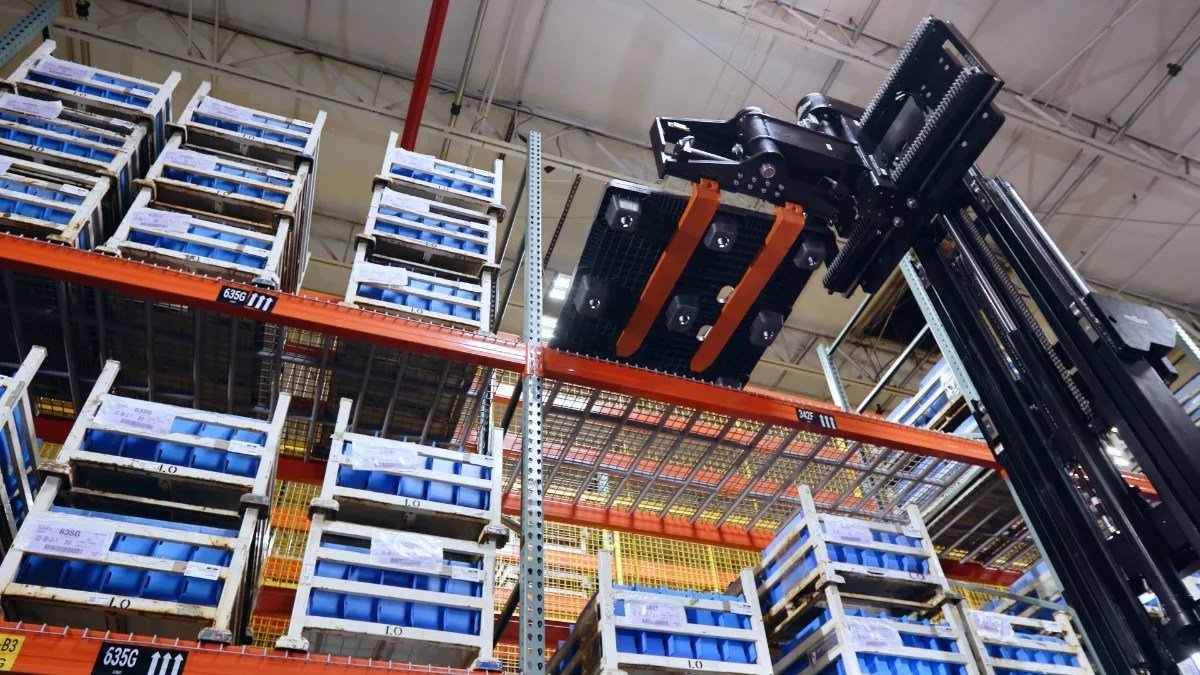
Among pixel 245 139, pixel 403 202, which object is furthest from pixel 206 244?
pixel 403 202

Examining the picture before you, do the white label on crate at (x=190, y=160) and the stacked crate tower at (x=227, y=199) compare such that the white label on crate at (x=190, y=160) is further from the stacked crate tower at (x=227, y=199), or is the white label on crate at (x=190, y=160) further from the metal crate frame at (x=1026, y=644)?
the metal crate frame at (x=1026, y=644)

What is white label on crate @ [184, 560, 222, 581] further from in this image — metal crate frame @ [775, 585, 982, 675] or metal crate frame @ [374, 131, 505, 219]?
metal crate frame @ [374, 131, 505, 219]

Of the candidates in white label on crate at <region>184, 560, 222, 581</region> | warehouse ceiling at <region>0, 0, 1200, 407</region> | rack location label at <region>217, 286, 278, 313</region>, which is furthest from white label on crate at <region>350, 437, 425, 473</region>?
warehouse ceiling at <region>0, 0, 1200, 407</region>

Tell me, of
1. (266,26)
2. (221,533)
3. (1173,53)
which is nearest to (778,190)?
(221,533)

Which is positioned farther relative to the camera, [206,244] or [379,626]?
[206,244]

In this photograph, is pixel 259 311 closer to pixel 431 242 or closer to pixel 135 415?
pixel 135 415

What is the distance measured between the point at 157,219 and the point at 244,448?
175 centimetres

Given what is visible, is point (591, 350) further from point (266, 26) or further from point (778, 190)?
point (266, 26)

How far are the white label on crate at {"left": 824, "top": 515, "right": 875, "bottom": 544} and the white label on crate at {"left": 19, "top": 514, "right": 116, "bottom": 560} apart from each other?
140 inches

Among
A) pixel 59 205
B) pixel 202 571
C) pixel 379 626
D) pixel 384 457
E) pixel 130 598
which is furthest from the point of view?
pixel 59 205

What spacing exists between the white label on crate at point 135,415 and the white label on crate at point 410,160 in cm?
273

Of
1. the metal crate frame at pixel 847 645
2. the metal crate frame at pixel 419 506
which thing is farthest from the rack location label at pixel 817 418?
the metal crate frame at pixel 419 506

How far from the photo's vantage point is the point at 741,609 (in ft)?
13.1

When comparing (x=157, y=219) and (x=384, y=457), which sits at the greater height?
(x=157, y=219)
